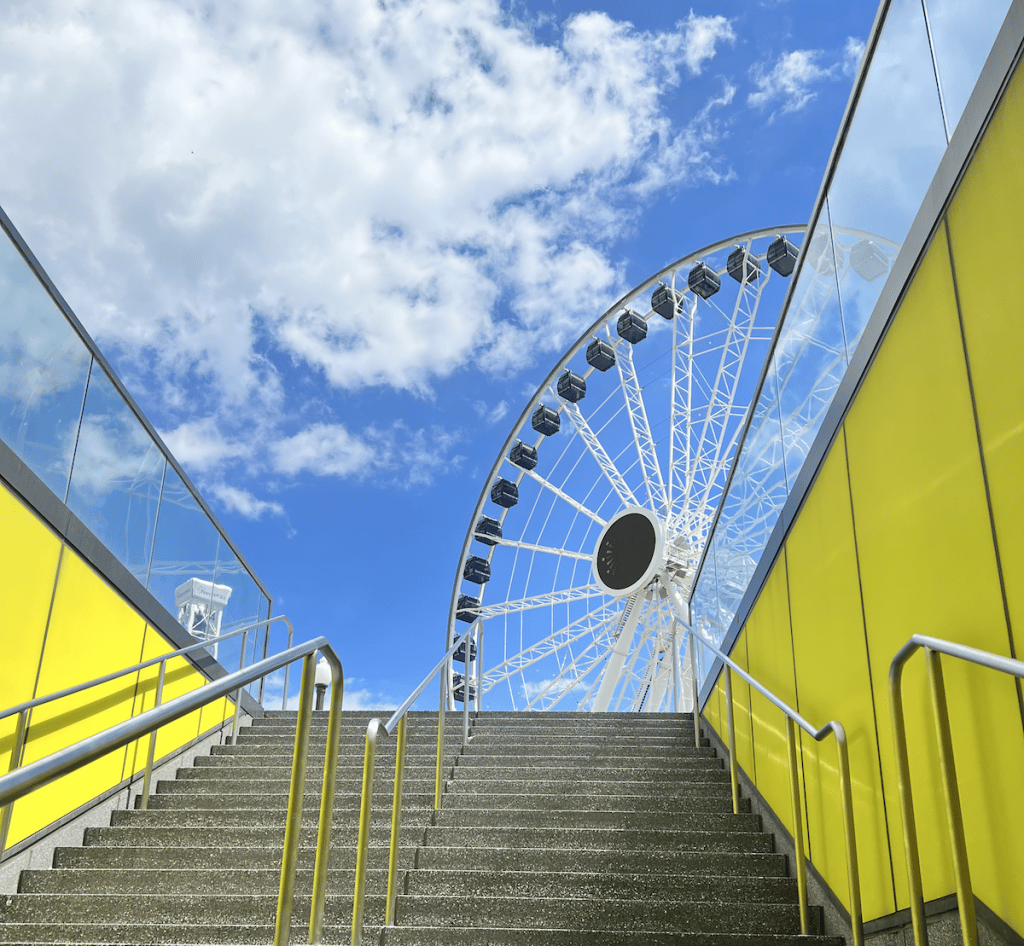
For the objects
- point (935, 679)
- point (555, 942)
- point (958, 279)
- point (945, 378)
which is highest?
point (958, 279)

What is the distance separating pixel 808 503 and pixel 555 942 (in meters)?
2.23

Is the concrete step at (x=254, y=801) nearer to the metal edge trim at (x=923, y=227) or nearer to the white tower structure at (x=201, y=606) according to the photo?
the white tower structure at (x=201, y=606)

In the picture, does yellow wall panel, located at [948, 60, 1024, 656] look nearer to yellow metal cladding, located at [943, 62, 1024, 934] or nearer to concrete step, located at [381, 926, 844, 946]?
yellow metal cladding, located at [943, 62, 1024, 934]

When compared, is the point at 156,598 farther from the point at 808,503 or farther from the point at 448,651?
the point at 808,503

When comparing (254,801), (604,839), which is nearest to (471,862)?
(604,839)

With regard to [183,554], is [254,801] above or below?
below

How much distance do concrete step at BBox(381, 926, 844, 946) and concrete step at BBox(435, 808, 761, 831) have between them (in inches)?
54.2

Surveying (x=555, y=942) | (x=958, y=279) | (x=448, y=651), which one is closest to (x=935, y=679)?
(x=958, y=279)

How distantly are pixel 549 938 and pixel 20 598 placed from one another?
305cm

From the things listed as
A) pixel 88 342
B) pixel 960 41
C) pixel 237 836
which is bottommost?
pixel 237 836

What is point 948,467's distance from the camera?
9.10 feet

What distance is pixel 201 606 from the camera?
26.0ft

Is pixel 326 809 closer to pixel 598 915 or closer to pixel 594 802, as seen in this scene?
pixel 598 915

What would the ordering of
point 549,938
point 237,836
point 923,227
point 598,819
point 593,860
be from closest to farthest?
1. point 923,227
2. point 549,938
3. point 593,860
4. point 237,836
5. point 598,819
